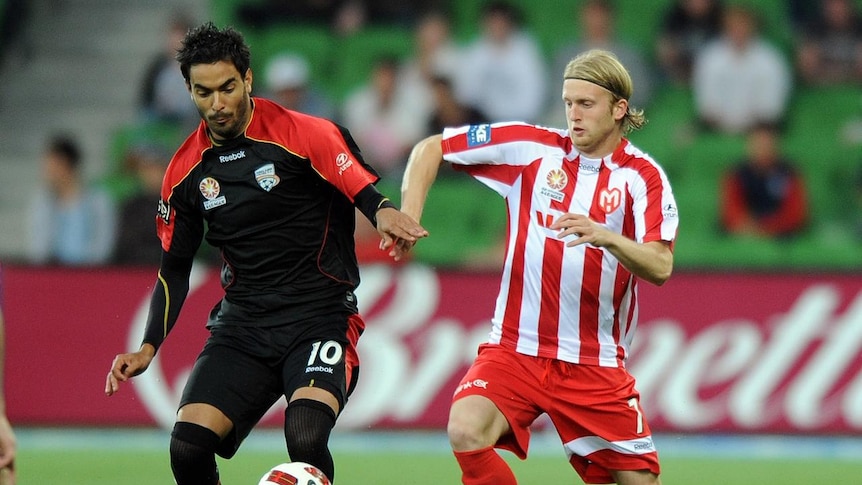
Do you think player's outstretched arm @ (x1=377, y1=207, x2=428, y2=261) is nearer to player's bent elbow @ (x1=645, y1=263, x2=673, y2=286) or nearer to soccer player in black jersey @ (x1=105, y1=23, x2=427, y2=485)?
soccer player in black jersey @ (x1=105, y1=23, x2=427, y2=485)

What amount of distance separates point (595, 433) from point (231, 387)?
4.82 ft

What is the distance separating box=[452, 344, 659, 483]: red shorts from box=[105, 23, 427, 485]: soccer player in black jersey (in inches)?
24.7

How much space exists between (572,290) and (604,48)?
740cm

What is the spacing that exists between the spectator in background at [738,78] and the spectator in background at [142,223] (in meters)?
5.03

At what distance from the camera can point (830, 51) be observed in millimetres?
13227

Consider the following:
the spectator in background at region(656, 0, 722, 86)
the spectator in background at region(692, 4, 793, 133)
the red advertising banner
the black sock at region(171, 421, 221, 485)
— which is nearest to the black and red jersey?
the black sock at region(171, 421, 221, 485)

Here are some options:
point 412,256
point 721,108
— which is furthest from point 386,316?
point 721,108

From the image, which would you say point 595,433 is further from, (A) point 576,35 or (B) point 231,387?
(A) point 576,35

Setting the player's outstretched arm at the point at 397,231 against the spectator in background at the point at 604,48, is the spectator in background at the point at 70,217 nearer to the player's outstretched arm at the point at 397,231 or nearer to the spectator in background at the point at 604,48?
the spectator in background at the point at 604,48

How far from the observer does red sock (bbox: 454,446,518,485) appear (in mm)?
5434

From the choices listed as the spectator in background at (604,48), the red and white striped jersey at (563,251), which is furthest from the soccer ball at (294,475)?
the spectator in background at (604,48)

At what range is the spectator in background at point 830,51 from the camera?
1309 centimetres

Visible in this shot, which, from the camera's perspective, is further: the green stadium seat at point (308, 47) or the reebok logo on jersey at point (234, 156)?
the green stadium seat at point (308, 47)

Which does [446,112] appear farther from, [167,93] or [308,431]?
[308,431]
